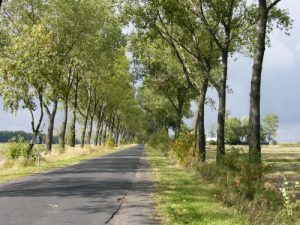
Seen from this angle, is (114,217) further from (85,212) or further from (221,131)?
(221,131)

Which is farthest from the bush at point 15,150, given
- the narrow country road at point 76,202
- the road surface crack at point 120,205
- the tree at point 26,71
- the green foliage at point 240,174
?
the road surface crack at point 120,205

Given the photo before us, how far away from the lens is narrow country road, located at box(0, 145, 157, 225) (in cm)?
1183

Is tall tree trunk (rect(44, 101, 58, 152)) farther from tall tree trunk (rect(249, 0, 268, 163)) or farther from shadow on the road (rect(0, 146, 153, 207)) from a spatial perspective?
tall tree trunk (rect(249, 0, 268, 163))

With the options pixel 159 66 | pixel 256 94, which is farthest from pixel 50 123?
pixel 256 94

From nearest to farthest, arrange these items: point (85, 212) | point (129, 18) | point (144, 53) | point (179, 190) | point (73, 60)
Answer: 1. point (85, 212)
2. point (179, 190)
3. point (129, 18)
4. point (144, 53)
5. point (73, 60)

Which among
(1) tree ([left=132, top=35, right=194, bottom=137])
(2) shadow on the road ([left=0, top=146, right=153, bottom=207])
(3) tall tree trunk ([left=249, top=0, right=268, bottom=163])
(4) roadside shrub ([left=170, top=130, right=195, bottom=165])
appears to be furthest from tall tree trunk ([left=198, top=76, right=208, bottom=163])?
(3) tall tree trunk ([left=249, top=0, right=268, bottom=163])

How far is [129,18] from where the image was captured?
3403 centimetres

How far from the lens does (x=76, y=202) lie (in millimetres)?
14531

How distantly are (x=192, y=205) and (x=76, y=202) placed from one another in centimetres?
329

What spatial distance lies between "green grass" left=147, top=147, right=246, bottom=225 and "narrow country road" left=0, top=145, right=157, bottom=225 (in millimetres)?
439

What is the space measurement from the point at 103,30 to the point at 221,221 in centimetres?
4958

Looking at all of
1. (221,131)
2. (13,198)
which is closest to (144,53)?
(221,131)

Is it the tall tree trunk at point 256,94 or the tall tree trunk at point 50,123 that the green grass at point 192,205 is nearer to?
the tall tree trunk at point 256,94

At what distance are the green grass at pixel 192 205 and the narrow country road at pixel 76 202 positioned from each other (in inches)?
17.3
